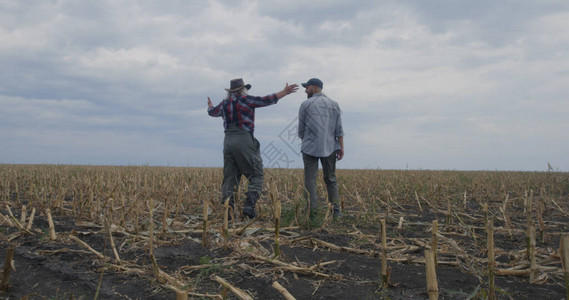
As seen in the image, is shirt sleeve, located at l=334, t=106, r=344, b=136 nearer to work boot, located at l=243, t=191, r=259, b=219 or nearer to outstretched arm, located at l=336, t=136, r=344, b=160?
outstretched arm, located at l=336, t=136, r=344, b=160

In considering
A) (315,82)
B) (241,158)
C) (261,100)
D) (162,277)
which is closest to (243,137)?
(241,158)

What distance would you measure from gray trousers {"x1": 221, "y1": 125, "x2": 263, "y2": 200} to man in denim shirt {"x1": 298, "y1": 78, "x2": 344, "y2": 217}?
712 mm

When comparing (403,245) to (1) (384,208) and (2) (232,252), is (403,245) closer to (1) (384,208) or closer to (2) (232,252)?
(2) (232,252)

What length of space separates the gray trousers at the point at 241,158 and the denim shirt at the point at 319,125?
2.42 feet

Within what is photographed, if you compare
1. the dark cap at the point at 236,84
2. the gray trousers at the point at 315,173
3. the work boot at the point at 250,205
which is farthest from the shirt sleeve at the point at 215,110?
the gray trousers at the point at 315,173

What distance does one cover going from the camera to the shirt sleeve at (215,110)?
6188mm

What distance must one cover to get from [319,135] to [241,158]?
1.20 metres

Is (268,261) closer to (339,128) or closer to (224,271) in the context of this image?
(224,271)

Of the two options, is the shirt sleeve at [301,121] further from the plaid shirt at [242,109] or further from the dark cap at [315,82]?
the plaid shirt at [242,109]

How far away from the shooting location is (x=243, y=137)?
5.91m

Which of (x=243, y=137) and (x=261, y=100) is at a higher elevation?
(x=261, y=100)

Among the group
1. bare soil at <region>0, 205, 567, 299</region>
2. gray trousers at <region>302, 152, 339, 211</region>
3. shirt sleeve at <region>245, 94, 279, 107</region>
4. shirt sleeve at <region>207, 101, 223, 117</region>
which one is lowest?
bare soil at <region>0, 205, 567, 299</region>

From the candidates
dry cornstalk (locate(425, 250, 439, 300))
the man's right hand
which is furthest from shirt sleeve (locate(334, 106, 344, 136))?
dry cornstalk (locate(425, 250, 439, 300))

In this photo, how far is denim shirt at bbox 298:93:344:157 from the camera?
5941mm
